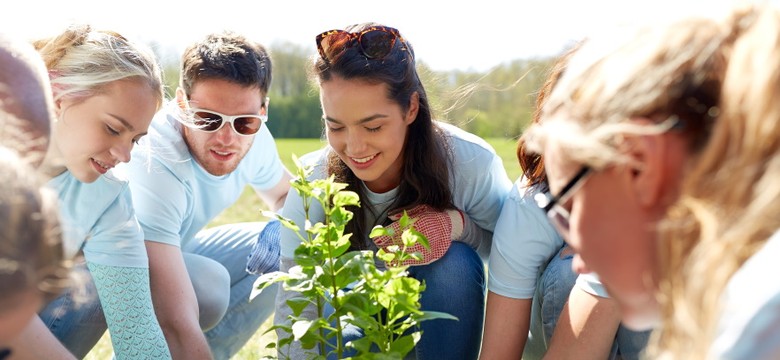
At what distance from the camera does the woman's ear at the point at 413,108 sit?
303 centimetres

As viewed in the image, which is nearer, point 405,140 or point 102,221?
point 102,221

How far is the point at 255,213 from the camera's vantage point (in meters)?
8.50

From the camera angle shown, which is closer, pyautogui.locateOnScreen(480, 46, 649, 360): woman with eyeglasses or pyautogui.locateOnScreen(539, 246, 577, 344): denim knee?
pyautogui.locateOnScreen(480, 46, 649, 360): woman with eyeglasses

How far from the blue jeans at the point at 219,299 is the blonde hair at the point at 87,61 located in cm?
68

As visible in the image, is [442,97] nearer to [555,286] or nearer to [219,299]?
Result: [555,286]

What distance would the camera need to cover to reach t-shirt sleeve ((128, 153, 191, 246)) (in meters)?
3.14

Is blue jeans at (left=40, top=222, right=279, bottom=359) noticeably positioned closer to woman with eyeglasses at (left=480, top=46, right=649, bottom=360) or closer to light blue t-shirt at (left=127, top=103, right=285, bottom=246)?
light blue t-shirt at (left=127, top=103, right=285, bottom=246)

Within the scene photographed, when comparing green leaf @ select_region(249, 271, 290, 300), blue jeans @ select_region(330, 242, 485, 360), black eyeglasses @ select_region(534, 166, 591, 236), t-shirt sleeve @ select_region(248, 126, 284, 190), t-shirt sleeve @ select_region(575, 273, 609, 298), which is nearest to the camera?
black eyeglasses @ select_region(534, 166, 591, 236)

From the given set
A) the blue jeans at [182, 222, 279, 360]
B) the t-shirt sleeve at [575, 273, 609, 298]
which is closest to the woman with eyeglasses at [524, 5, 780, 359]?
the t-shirt sleeve at [575, 273, 609, 298]

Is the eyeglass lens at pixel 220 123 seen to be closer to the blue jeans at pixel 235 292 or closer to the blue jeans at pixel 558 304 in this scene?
the blue jeans at pixel 235 292

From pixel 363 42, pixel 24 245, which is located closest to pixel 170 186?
pixel 363 42

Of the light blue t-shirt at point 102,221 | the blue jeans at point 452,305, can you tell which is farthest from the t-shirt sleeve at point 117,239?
the blue jeans at point 452,305

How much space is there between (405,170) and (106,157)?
0.90 meters

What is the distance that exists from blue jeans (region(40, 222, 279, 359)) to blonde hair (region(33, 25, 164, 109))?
26.9 inches
